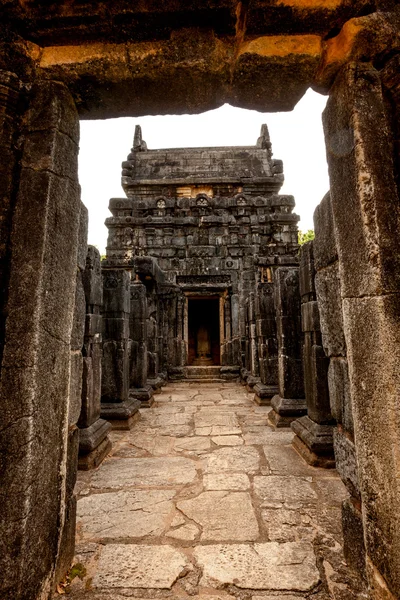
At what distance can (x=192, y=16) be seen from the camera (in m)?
1.64

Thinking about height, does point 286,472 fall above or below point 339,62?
below

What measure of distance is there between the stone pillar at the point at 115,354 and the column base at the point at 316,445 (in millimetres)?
2297

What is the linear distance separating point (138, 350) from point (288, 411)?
2801 mm

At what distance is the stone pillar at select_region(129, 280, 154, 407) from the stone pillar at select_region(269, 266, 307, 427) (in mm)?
2403

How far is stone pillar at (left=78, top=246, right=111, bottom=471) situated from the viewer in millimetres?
3163

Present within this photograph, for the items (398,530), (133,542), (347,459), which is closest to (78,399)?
(133,542)

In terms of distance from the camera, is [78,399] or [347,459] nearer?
[347,459]

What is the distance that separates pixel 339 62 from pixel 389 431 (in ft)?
5.81

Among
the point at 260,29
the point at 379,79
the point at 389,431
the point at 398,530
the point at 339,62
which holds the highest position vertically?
the point at 260,29

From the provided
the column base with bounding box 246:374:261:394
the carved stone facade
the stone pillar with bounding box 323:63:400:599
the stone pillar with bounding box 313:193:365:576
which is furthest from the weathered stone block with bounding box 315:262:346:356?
the carved stone facade

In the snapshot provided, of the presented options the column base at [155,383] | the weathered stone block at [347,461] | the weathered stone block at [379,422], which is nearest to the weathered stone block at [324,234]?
the weathered stone block at [379,422]

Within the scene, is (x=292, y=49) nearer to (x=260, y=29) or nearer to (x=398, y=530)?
(x=260, y=29)

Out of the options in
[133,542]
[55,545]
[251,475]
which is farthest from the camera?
[251,475]

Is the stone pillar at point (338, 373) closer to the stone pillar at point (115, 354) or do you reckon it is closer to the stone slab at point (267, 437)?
the stone slab at point (267, 437)
